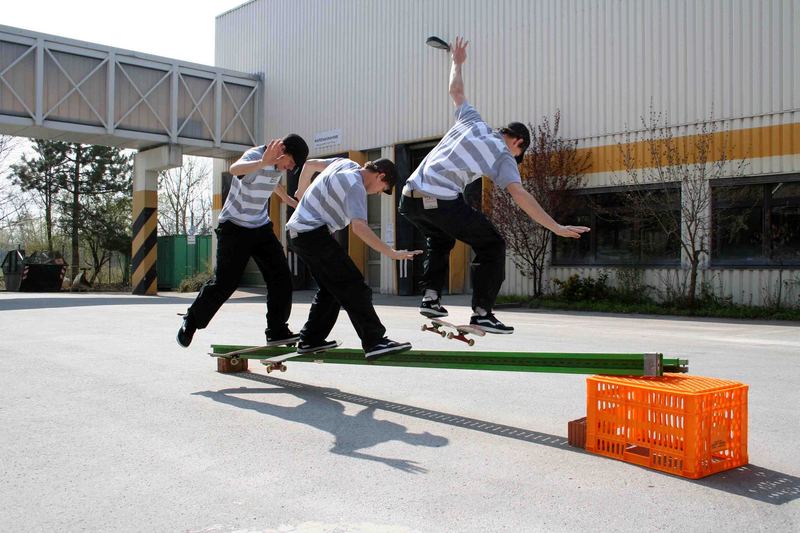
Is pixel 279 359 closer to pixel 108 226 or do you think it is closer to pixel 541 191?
pixel 541 191

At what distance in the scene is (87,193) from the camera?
38344 mm

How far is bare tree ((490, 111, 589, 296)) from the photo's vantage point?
732 inches

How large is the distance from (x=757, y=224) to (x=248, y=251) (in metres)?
13.0

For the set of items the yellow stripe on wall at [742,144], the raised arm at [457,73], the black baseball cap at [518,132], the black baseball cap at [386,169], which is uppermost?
the yellow stripe on wall at [742,144]

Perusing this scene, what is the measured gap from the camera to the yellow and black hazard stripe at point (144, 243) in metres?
26.1

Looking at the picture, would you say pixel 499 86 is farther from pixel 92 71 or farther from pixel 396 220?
pixel 92 71

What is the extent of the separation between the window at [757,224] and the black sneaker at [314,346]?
41.1ft

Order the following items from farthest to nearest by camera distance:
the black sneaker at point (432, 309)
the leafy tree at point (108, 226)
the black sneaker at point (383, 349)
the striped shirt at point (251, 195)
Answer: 1. the leafy tree at point (108, 226)
2. the striped shirt at point (251, 195)
3. the black sneaker at point (432, 309)
4. the black sneaker at point (383, 349)

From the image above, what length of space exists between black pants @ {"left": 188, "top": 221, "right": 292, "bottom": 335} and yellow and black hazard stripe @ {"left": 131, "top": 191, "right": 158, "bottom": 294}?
2060 cm

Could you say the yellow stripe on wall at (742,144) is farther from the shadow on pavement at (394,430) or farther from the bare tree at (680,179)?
the shadow on pavement at (394,430)

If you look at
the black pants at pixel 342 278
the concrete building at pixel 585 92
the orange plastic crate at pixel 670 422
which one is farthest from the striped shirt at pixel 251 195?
the concrete building at pixel 585 92

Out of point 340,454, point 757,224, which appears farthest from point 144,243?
point 340,454

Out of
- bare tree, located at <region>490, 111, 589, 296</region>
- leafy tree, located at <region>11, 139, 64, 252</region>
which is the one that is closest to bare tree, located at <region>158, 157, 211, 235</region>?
leafy tree, located at <region>11, 139, 64, 252</region>

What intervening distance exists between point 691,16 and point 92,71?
17.3m
